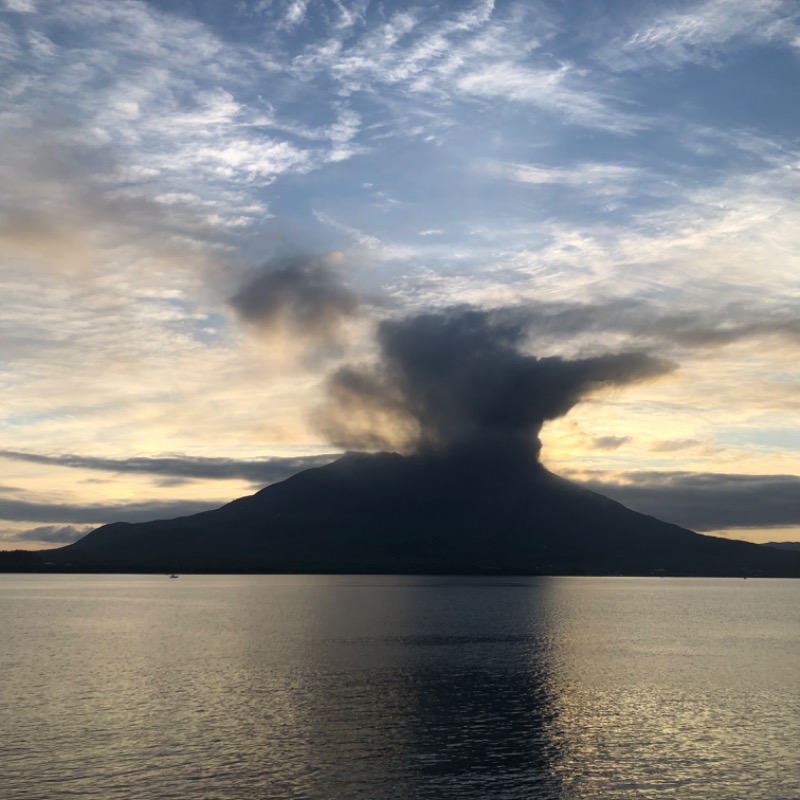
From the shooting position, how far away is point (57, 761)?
47.0 meters

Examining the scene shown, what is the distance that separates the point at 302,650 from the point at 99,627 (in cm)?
4748

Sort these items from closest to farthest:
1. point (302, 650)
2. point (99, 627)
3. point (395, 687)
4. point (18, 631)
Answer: point (395, 687)
point (302, 650)
point (18, 631)
point (99, 627)

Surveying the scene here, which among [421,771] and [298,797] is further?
[421,771]

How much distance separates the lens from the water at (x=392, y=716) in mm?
44500

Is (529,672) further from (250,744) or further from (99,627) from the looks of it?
(99,627)

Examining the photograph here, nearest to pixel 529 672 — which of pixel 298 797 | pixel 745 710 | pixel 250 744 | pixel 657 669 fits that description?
pixel 657 669

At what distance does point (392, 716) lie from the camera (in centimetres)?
6075

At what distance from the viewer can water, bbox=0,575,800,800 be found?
44.5m

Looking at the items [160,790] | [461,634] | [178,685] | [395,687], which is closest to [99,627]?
[461,634]

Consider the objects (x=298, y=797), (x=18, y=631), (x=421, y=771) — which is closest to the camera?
(x=298, y=797)

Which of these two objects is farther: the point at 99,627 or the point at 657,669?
the point at 99,627

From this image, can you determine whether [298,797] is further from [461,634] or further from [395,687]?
[461,634]

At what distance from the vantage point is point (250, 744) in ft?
170

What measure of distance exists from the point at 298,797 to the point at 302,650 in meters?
60.9
